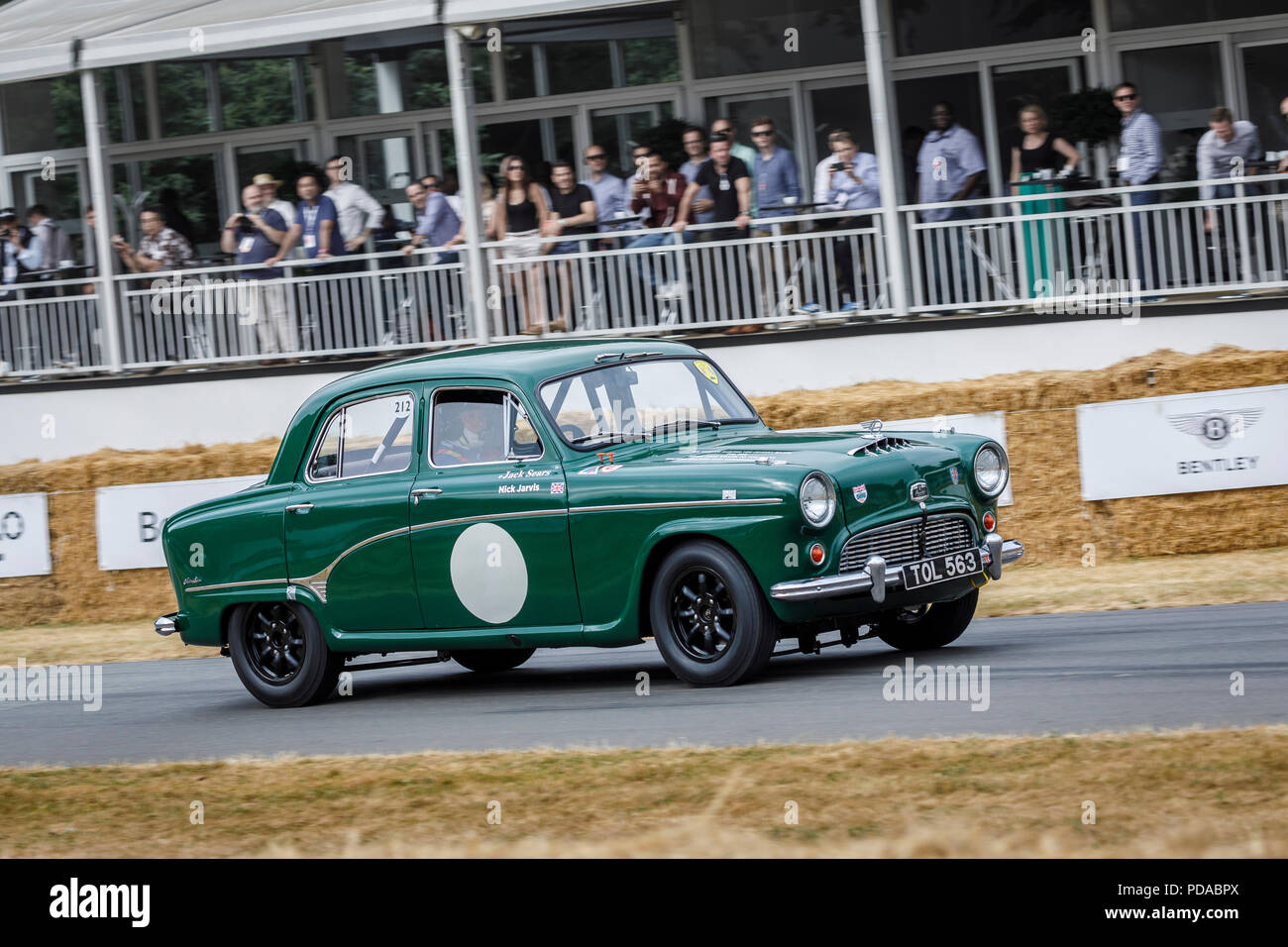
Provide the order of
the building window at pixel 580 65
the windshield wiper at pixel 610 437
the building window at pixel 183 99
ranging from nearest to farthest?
the windshield wiper at pixel 610 437
the building window at pixel 580 65
the building window at pixel 183 99

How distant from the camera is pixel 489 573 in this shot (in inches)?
350

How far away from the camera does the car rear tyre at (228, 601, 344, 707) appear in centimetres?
968

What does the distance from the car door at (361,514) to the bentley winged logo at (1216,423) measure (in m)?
5.82

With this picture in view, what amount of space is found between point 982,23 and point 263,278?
8146 mm

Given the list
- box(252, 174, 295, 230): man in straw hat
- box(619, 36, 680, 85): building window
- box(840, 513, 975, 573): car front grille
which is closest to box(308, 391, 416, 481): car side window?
box(840, 513, 975, 573): car front grille

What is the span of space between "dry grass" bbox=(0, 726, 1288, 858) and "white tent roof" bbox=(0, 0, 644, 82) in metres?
11.1

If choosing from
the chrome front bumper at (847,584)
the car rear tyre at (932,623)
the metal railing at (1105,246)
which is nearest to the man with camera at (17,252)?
the metal railing at (1105,246)

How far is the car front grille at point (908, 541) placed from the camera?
8188mm

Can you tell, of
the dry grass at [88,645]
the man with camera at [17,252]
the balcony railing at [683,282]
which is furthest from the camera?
the man with camera at [17,252]

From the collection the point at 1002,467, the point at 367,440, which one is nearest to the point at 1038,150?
the point at 1002,467

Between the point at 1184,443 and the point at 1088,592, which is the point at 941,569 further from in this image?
the point at 1184,443

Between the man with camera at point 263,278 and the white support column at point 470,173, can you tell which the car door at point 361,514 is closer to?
the white support column at point 470,173
